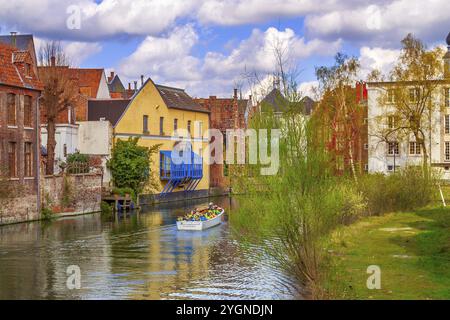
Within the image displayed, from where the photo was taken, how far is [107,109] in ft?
177

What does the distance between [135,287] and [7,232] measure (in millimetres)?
14694

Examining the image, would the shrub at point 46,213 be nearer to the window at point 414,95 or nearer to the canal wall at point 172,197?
the canal wall at point 172,197

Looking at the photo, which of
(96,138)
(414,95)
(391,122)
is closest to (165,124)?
(96,138)

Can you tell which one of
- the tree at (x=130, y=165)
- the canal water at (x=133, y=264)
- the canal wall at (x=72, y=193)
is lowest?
the canal water at (x=133, y=264)

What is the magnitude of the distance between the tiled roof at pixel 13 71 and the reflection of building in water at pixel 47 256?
23.5ft

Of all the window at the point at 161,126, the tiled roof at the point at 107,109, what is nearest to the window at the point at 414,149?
the window at the point at 161,126

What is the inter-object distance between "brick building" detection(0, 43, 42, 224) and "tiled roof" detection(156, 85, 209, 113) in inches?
792

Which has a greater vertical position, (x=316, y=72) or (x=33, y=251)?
(x=316, y=72)

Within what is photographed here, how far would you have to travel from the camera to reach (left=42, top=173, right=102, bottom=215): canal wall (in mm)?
40500

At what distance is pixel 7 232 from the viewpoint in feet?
109

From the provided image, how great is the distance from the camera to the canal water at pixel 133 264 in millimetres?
19766
